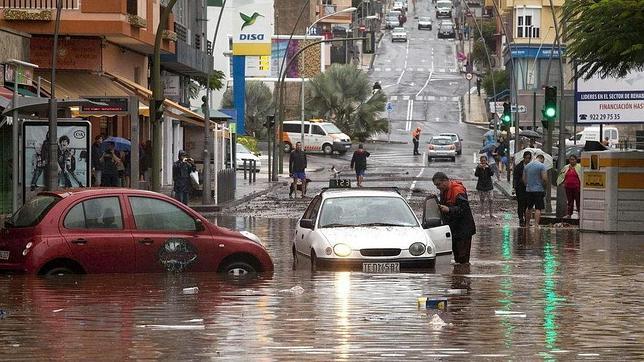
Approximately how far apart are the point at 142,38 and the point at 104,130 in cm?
327

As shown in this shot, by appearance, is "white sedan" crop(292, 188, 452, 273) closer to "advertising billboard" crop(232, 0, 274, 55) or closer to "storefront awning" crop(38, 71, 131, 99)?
"storefront awning" crop(38, 71, 131, 99)

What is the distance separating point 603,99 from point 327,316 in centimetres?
2887

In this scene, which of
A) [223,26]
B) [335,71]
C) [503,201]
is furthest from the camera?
[223,26]

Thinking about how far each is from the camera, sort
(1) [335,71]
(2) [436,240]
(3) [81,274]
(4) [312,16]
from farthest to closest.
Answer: (4) [312,16]
(1) [335,71]
(2) [436,240]
(3) [81,274]

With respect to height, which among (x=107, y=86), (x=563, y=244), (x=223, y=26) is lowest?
(x=563, y=244)

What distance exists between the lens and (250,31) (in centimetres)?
7012

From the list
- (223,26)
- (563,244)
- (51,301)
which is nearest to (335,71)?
(223,26)

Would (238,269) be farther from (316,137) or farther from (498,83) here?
(498,83)

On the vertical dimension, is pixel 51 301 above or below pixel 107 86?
below

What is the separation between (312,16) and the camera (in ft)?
468

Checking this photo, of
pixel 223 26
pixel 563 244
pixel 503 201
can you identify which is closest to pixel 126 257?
pixel 563 244

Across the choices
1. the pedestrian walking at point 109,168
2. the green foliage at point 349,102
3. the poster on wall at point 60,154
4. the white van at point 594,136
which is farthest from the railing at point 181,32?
the green foliage at point 349,102

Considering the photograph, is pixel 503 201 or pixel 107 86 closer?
pixel 107 86

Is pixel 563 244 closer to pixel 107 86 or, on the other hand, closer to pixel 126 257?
pixel 126 257
